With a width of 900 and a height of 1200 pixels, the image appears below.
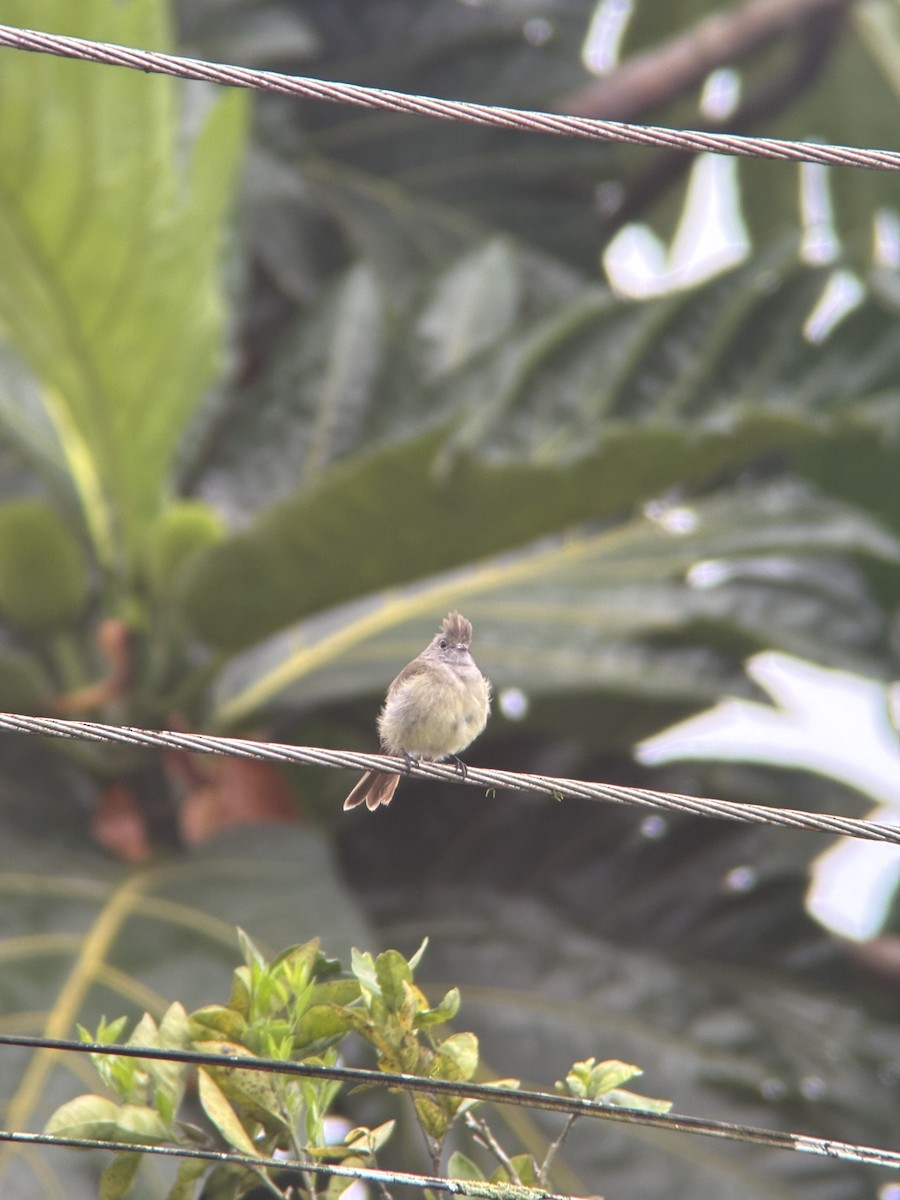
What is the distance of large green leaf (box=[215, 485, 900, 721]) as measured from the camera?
3.90m

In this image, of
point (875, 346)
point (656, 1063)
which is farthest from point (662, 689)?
point (875, 346)

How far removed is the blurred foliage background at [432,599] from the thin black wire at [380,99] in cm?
114

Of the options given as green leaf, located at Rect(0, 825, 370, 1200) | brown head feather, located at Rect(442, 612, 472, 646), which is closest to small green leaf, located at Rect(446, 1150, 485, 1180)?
green leaf, located at Rect(0, 825, 370, 1200)

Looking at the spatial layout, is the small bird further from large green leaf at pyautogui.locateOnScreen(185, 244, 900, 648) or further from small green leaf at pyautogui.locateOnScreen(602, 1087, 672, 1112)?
small green leaf at pyautogui.locateOnScreen(602, 1087, 672, 1112)

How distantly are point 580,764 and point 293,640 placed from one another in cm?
82

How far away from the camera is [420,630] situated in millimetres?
4133

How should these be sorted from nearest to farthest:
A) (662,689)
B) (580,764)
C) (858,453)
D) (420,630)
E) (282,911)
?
1. (282,911)
2. (662,689)
3. (420,630)
4. (580,764)
5. (858,453)

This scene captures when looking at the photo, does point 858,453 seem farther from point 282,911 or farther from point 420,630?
point 282,911

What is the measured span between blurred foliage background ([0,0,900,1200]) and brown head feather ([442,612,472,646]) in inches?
5.3

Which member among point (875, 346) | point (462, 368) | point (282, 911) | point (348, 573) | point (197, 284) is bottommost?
point (282, 911)

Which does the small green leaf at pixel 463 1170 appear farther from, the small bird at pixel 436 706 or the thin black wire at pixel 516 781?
the small bird at pixel 436 706

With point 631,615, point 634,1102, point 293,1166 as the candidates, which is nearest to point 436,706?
point 631,615

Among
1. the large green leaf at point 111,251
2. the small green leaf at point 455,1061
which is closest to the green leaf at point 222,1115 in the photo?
the small green leaf at point 455,1061

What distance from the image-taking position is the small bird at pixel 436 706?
3.39 metres
